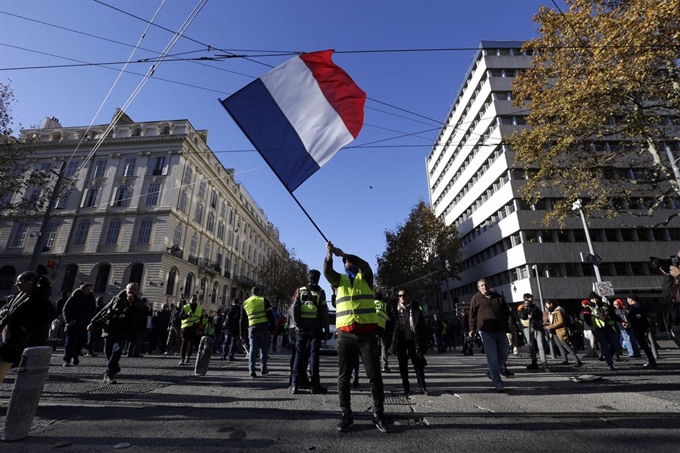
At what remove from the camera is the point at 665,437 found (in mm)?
2992

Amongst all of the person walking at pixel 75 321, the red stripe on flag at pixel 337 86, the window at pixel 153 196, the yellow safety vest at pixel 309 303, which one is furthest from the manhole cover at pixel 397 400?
the window at pixel 153 196

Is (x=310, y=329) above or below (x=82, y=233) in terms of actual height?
below

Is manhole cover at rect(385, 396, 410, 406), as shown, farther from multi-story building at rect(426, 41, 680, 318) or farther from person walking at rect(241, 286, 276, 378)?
multi-story building at rect(426, 41, 680, 318)

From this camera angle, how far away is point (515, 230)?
2908 centimetres

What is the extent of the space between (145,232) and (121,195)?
5.40 metres

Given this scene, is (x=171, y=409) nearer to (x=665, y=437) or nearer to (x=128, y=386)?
(x=128, y=386)

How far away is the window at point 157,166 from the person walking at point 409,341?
113 ft

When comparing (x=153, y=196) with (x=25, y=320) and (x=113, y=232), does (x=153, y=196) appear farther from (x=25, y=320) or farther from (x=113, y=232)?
(x=25, y=320)

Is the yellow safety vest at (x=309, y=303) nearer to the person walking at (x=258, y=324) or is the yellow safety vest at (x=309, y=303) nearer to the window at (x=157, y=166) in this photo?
the person walking at (x=258, y=324)

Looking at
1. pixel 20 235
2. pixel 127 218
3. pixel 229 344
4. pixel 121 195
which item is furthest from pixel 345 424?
pixel 20 235

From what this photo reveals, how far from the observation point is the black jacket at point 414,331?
213 inches

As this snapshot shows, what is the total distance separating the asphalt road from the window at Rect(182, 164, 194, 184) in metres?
32.1

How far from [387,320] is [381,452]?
11.4 feet

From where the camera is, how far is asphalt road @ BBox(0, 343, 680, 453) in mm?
2832
